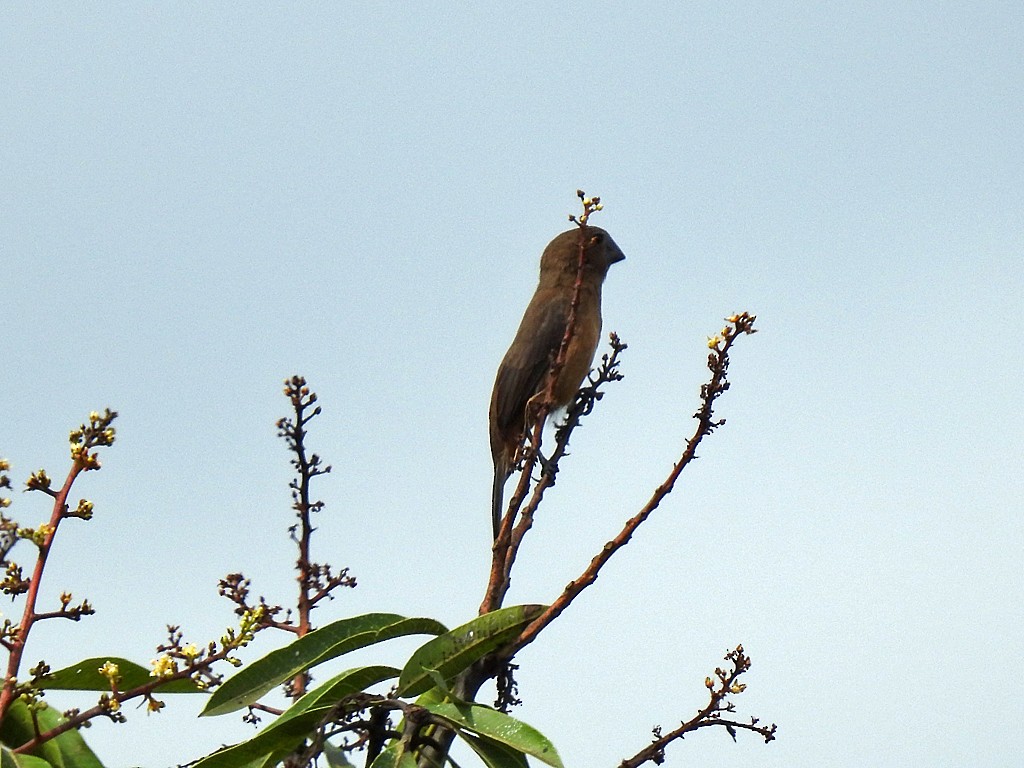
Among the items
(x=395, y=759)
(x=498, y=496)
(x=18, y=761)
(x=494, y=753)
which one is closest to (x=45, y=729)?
(x=18, y=761)

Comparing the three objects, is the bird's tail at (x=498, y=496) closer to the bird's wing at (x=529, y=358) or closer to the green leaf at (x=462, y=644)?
the bird's wing at (x=529, y=358)

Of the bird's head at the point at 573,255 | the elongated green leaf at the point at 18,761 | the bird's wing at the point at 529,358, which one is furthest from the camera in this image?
the bird's head at the point at 573,255

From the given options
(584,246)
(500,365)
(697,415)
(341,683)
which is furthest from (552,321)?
(341,683)

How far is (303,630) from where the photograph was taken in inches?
125

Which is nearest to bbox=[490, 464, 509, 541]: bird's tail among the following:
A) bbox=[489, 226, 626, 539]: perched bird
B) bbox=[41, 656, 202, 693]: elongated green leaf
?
bbox=[489, 226, 626, 539]: perched bird

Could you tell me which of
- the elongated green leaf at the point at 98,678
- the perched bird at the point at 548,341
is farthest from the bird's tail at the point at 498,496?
the elongated green leaf at the point at 98,678

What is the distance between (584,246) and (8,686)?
6.39 feet

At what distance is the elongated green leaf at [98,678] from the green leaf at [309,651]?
14cm

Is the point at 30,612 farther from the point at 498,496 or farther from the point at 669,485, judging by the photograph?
the point at 498,496

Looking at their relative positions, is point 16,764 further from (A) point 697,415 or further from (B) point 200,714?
(A) point 697,415

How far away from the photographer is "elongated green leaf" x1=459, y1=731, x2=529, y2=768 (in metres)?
→ 2.31

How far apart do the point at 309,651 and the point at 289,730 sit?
0.82 feet

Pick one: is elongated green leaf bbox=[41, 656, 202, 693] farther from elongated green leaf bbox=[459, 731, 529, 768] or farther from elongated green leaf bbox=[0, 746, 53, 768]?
elongated green leaf bbox=[459, 731, 529, 768]

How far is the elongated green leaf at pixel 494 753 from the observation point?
7.59 ft
